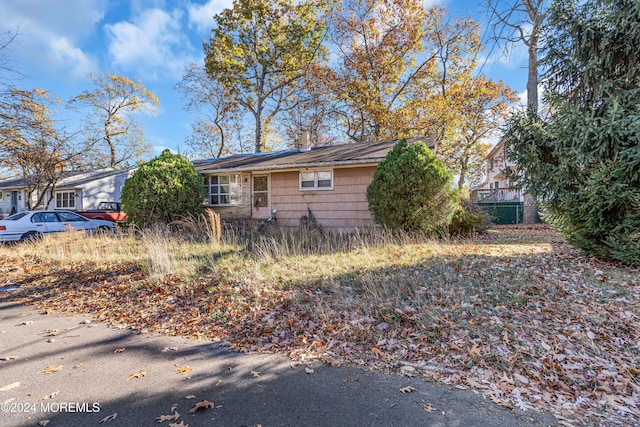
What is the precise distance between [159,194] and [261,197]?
151 inches

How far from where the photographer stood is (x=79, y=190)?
73.3 feet

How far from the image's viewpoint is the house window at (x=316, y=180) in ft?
38.8

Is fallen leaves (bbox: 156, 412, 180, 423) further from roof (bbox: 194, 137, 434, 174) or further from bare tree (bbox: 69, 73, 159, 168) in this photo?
bare tree (bbox: 69, 73, 159, 168)

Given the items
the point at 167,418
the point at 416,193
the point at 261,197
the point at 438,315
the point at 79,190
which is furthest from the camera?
the point at 79,190

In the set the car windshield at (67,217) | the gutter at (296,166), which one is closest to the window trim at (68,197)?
the car windshield at (67,217)

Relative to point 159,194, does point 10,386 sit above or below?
below

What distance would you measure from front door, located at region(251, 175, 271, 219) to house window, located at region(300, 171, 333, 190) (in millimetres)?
1645

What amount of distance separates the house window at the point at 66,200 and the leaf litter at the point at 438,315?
20.0 meters

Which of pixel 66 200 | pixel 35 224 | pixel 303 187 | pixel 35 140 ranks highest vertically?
pixel 35 140

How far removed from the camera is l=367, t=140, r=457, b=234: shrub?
871 cm

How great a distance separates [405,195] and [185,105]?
69.6 ft

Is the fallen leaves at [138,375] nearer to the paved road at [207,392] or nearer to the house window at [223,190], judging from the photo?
the paved road at [207,392]

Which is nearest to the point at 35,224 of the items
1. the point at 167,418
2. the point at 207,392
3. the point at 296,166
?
the point at 296,166

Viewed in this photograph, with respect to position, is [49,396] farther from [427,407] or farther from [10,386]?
[427,407]
